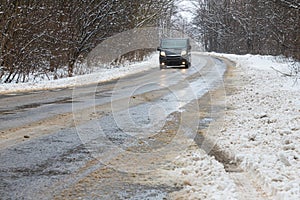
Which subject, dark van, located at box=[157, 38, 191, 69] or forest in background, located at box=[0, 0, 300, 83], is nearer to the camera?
forest in background, located at box=[0, 0, 300, 83]

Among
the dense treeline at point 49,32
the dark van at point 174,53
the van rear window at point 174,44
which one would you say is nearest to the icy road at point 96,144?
the dense treeline at point 49,32

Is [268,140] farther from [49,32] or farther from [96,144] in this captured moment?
[49,32]

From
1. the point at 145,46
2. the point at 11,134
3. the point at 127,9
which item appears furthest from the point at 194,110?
the point at 145,46

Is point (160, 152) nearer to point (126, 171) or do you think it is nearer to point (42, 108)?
point (126, 171)

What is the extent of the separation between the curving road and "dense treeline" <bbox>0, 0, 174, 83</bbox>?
727 cm

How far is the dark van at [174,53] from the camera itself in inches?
973

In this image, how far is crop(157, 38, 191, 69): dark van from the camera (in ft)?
81.1

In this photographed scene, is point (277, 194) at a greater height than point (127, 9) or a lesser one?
lesser

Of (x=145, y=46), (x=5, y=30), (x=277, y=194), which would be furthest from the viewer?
(x=145, y=46)

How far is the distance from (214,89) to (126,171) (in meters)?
8.70

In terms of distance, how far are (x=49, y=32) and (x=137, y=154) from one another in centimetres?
1488

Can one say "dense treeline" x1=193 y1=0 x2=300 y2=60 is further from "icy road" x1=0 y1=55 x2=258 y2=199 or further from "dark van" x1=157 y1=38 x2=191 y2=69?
"icy road" x1=0 y1=55 x2=258 y2=199

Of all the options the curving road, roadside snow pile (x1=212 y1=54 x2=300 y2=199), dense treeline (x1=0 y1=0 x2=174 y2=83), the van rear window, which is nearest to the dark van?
the van rear window

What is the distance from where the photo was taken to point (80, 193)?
3.48 meters
